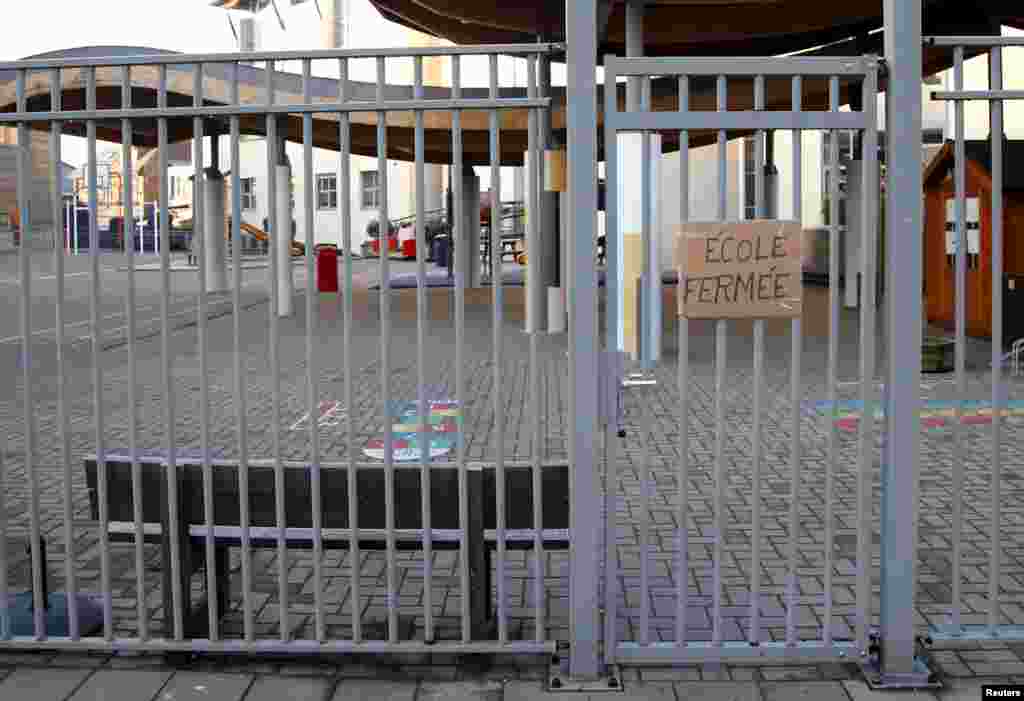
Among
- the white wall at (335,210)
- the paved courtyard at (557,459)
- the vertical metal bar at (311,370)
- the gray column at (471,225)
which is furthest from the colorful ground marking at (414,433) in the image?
the white wall at (335,210)

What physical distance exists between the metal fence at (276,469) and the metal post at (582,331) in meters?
0.12

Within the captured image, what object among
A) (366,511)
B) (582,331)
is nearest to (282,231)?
(366,511)

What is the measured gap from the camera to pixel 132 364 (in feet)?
14.2

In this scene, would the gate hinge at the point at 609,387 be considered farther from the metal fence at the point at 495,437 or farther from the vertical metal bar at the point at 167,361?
the vertical metal bar at the point at 167,361

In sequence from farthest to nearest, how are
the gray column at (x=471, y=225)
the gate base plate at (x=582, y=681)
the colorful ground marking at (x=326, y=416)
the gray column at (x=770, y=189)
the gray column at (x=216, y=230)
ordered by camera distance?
the gray column at (x=471, y=225) < the gray column at (x=216, y=230) < the colorful ground marking at (x=326, y=416) < the gray column at (x=770, y=189) < the gate base plate at (x=582, y=681)

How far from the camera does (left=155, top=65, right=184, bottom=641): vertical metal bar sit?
4375 millimetres

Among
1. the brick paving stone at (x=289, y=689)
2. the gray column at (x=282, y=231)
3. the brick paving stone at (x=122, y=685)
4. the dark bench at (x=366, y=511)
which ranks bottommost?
the brick paving stone at (x=289, y=689)

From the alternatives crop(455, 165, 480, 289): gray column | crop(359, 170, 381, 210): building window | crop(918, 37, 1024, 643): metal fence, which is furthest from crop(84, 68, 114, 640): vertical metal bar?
crop(359, 170, 381, 210): building window

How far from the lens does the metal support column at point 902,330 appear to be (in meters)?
4.16

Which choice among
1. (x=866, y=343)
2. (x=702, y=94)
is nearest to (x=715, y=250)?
(x=866, y=343)

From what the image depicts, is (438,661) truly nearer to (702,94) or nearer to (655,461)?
(655,461)

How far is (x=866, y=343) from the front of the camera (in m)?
4.23

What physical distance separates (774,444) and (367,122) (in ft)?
39.5

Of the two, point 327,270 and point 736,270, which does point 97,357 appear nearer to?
point 736,270
